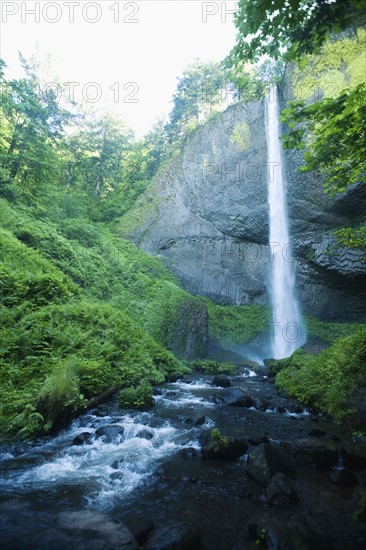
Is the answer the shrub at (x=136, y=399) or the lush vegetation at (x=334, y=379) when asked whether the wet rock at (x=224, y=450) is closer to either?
the shrub at (x=136, y=399)

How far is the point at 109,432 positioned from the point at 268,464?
3.37 meters

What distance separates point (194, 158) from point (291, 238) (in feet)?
42.5

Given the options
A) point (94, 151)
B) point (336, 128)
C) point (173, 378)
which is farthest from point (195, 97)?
point (336, 128)

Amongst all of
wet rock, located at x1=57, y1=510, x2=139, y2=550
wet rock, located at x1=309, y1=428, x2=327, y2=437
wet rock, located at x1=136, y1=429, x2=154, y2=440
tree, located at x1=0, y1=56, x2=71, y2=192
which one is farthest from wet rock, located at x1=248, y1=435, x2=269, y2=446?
tree, located at x1=0, y1=56, x2=71, y2=192

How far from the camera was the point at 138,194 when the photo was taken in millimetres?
33156

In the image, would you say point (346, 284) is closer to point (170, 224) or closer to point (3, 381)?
point (170, 224)

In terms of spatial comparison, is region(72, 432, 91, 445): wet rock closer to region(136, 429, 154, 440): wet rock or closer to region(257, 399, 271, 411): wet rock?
region(136, 429, 154, 440): wet rock

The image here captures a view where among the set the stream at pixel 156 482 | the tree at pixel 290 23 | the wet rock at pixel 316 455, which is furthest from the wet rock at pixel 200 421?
the tree at pixel 290 23

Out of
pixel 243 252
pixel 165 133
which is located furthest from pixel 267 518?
pixel 165 133

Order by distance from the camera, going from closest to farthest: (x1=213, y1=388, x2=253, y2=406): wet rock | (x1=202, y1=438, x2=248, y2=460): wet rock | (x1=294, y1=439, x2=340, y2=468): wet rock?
(x1=294, y1=439, x2=340, y2=468): wet rock
(x1=202, y1=438, x2=248, y2=460): wet rock
(x1=213, y1=388, x2=253, y2=406): wet rock

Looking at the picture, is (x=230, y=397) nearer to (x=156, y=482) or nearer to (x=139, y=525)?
(x=156, y=482)

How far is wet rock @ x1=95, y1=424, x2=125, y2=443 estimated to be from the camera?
615 centimetres

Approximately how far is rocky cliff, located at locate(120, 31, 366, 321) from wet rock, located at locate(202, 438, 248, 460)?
62.3 feet

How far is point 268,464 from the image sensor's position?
475 cm
